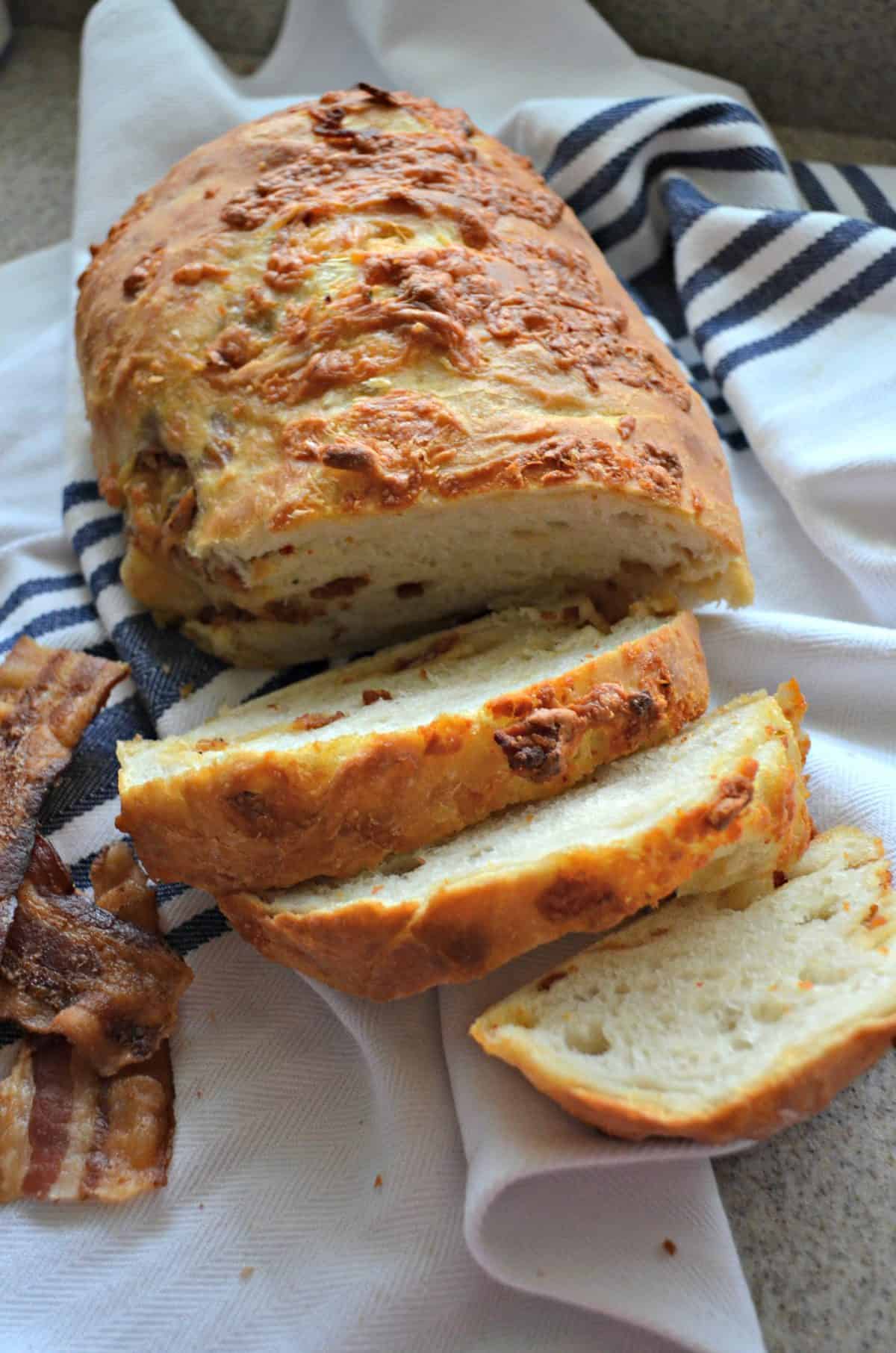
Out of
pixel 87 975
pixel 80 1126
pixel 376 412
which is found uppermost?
pixel 376 412

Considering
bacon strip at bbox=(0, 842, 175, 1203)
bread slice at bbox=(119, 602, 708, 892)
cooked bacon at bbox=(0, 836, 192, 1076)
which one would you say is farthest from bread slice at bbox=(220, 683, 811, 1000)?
bacon strip at bbox=(0, 842, 175, 1203)

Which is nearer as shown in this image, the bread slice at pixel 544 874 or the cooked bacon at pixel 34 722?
the bread slice at pixel 544 874

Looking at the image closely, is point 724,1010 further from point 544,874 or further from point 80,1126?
point 80,1126

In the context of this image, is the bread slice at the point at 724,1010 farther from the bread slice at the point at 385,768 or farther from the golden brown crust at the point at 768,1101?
the bread slice at the point at 385,768

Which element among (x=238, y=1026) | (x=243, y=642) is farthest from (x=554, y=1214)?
(x=243, y=642)

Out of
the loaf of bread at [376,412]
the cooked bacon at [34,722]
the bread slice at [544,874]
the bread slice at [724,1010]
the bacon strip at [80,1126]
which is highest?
the loaf of bread at [376,412]

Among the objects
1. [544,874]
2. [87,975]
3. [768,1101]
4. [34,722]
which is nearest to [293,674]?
[34,722]

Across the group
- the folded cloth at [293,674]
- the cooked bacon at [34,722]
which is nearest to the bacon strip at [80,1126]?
the folded cloth at [293,674]
